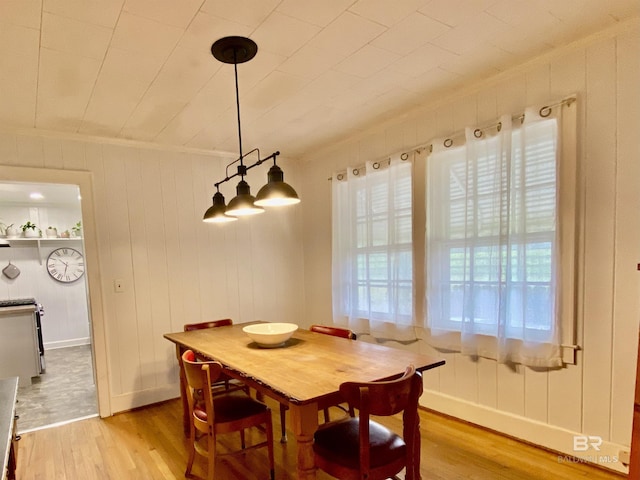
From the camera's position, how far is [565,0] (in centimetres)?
165

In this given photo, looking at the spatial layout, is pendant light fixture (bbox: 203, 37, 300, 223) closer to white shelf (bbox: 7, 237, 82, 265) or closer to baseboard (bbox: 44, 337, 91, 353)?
white shelf (bbox: 7, 237, 82, 265)

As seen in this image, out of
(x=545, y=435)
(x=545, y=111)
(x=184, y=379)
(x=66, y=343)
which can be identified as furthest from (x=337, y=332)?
(x=66, y=343)

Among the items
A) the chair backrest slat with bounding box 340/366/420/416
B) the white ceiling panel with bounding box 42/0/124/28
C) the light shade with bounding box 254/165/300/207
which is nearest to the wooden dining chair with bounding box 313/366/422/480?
the chair backrest slat with bounding box 340/366/420/416

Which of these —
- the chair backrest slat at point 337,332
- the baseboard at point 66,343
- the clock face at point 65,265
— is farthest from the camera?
the clock face at point 65,265

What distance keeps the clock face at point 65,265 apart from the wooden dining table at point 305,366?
4.85 metres

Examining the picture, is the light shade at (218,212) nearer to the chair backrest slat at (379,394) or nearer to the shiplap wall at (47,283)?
the chair backrest slat at (379,394)

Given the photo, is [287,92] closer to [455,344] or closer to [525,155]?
[525,155]

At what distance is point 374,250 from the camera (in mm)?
3242

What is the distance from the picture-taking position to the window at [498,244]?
7.04ft

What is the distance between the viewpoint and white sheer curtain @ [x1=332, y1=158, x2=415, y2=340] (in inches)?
118

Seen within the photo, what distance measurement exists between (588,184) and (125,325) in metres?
3.57

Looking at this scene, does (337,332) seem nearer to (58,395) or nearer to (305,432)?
(305,432)

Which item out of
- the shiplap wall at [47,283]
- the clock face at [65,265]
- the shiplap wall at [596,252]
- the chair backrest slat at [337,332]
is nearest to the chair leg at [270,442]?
the chair backrest slat at [337,332]

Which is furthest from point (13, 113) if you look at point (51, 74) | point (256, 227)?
point (256, 227)
